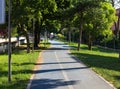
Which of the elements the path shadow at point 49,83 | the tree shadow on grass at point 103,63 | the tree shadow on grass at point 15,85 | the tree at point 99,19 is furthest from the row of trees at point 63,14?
the tree shadow on grass at point 15,85

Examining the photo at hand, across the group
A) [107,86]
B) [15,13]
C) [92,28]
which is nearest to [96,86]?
[107,86]

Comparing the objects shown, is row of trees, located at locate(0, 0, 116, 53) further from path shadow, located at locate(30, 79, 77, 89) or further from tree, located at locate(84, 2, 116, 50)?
path shadow, located at locate(30, 79, 77, 89)

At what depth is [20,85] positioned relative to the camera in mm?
15805

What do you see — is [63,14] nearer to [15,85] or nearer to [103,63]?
[103,63]

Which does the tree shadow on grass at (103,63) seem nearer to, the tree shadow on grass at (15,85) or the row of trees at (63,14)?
the row of trees at (63,14)

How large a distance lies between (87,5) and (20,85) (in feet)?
103

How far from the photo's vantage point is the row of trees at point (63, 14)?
3531 centimetres

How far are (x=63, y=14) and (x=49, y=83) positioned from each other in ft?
112

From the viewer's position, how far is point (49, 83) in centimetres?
1680

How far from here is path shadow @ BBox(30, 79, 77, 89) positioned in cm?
1583

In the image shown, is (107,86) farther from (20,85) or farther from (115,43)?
(115,43)

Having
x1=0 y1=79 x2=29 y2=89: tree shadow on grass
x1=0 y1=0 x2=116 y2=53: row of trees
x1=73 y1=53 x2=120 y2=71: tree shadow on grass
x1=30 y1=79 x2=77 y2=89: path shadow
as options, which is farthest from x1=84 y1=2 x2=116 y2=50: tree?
x1=0 y1=79 x2=29 y2=89: tree shadow on grass

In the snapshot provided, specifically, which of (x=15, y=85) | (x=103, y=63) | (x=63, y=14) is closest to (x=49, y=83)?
(x=15, y=85)

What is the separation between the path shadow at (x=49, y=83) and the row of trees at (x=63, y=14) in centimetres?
1742
